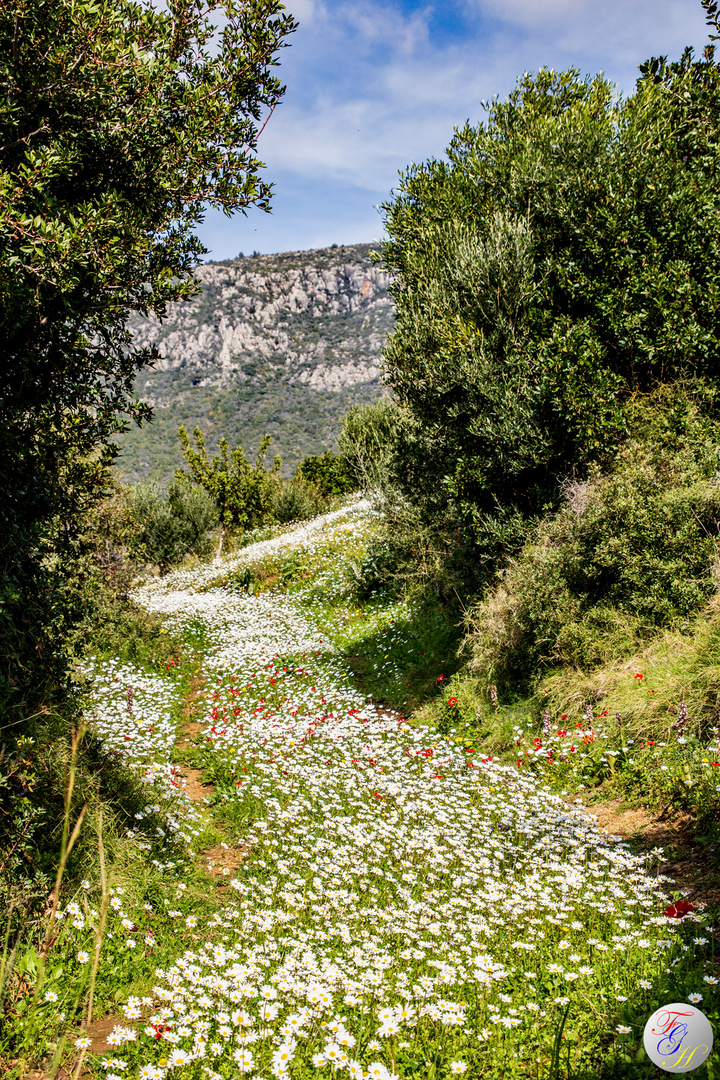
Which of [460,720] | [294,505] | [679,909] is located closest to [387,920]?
[679,909]

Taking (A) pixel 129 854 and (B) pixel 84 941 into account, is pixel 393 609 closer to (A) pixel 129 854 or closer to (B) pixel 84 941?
(A) pixel 129 854

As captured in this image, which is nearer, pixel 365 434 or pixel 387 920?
pixel 387 920

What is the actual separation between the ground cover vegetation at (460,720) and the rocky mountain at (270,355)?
69.3m

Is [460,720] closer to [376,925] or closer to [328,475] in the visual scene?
[376,925]

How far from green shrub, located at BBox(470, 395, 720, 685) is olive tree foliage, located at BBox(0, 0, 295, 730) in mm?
6158

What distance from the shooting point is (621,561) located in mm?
8242

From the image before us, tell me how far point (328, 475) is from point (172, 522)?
1924cm

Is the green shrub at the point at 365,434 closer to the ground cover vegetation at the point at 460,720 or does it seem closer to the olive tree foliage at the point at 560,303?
the ground cover vegetation at the point at 460,720

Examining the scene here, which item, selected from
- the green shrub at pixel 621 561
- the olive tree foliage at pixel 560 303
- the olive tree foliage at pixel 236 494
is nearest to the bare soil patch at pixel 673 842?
the green shrub at pixel 621 561

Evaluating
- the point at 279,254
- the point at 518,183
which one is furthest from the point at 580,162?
the point at 279,254

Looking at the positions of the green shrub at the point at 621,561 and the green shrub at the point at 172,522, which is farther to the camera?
the green shrub at the point at 172,522

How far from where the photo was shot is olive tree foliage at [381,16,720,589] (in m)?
9.43

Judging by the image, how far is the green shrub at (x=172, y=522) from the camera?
30.8m

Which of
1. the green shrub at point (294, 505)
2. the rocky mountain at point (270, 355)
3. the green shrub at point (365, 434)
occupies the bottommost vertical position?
the green shrub at point (294, 505)
